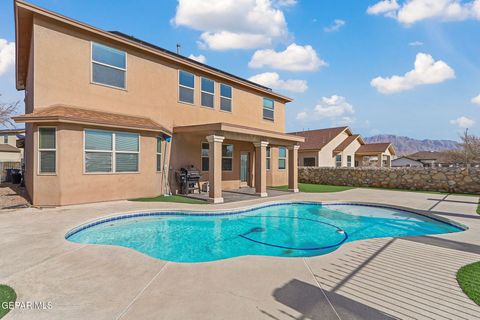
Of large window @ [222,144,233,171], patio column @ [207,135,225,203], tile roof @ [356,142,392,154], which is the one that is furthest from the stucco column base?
tile roof @ [356,142,392,154]

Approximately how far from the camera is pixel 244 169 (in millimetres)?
17641

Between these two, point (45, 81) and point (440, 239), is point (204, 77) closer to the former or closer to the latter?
point (45, 81)

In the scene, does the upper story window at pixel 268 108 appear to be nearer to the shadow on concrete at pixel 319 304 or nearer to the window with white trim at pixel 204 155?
the window with white trim at pixel 204 155

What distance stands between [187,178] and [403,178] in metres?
15.1

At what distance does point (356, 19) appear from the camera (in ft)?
47.2

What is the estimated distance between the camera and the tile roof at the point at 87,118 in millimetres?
8625

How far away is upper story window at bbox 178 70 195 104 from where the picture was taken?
1355 cm

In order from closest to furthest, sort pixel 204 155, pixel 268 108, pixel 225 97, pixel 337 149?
1. pixel 204 155
2. pixel 225 97
3. pixel 268 108
4. pixel 337 149

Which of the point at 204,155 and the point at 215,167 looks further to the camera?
the point at 204,155

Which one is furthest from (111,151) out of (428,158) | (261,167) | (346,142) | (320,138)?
(428,158)

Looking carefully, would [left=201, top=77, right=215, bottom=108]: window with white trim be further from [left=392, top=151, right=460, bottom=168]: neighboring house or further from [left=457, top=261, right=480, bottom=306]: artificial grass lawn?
[left=392, top=151, right=460, bottom=168]: neighboring house

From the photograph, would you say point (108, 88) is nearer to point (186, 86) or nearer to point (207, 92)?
point (186, 86)

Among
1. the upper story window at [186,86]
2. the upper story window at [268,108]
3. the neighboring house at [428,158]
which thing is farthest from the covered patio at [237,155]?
the neighboring house at [428,158]

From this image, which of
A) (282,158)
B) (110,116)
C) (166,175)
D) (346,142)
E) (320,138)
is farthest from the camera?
(346,142)
